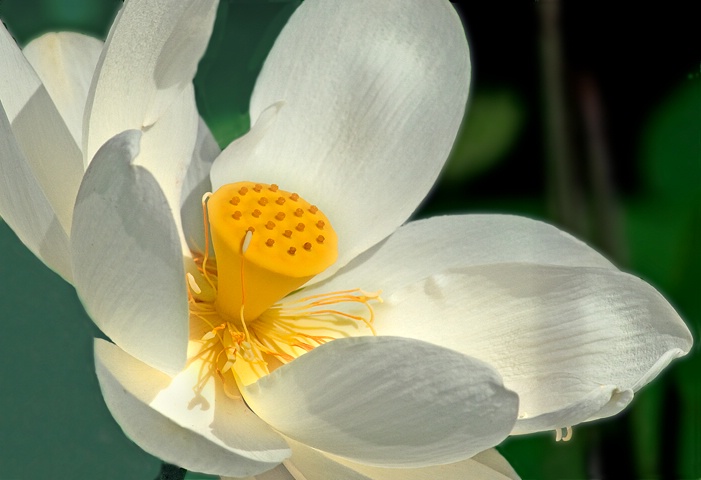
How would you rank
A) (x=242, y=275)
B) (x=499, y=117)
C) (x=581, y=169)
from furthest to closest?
(x=499, y=117) < (x=581, y=169) < (x=242, y=275)

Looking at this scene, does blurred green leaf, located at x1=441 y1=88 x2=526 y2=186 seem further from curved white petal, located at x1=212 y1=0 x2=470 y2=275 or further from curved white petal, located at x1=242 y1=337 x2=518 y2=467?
curved white petal, located at x1=242 y1=337 x2=518 y2=467

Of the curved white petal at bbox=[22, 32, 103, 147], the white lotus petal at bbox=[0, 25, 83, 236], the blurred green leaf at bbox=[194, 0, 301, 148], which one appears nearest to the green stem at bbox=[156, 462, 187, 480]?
the white lotus petal at bbox=[0, 25, 83, 236]

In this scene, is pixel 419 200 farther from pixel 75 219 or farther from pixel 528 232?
pixel 75 219

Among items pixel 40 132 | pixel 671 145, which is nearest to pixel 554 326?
pixel 40 132

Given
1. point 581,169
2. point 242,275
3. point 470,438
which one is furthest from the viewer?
point 581,169

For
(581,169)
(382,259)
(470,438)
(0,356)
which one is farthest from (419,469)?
(581,169)

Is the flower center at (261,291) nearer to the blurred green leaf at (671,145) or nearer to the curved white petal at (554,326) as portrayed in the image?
the curved white petal at (554,326)

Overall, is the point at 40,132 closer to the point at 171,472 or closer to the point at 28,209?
the point at 28,209
